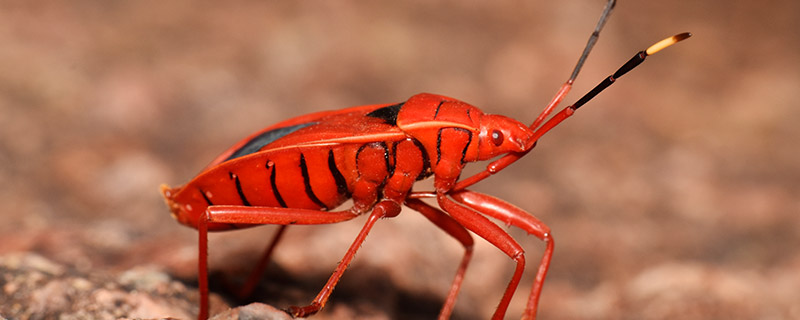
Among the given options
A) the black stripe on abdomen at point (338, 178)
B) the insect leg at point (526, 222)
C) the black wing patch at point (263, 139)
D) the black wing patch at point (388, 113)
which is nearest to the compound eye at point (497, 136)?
the insect leg at point (526, 222)

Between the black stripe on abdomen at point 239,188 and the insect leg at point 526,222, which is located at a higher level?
the insect leg at point 526,222

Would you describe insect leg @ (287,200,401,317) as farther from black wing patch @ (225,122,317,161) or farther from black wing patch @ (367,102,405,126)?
black wing patch @ (225,122,317,161)

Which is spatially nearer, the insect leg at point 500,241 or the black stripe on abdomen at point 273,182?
the insect leg at point 500,241

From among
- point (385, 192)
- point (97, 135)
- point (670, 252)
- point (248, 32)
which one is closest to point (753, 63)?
point (670, 252)

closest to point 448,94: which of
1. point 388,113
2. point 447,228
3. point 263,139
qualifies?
point 447,228

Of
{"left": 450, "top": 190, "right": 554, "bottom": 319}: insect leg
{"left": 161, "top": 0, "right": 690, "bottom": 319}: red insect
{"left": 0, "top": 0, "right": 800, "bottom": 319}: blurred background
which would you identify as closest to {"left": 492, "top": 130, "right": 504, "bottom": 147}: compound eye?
{"left": 161, "top": 0, "right": 690, "bottom": 319}: red insect

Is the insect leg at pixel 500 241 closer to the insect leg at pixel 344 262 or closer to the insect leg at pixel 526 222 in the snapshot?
the insect leg at pixel 526 222

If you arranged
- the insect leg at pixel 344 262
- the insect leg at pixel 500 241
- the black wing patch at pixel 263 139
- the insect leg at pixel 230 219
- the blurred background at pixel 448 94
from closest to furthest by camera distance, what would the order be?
the insect leg at pixel 344 262 < the insect leg at pixel 230 219 < the insect leg at pixel 500 241 < the black wing patch at pixel 263 139 < the blurred background at pixel 448 94
